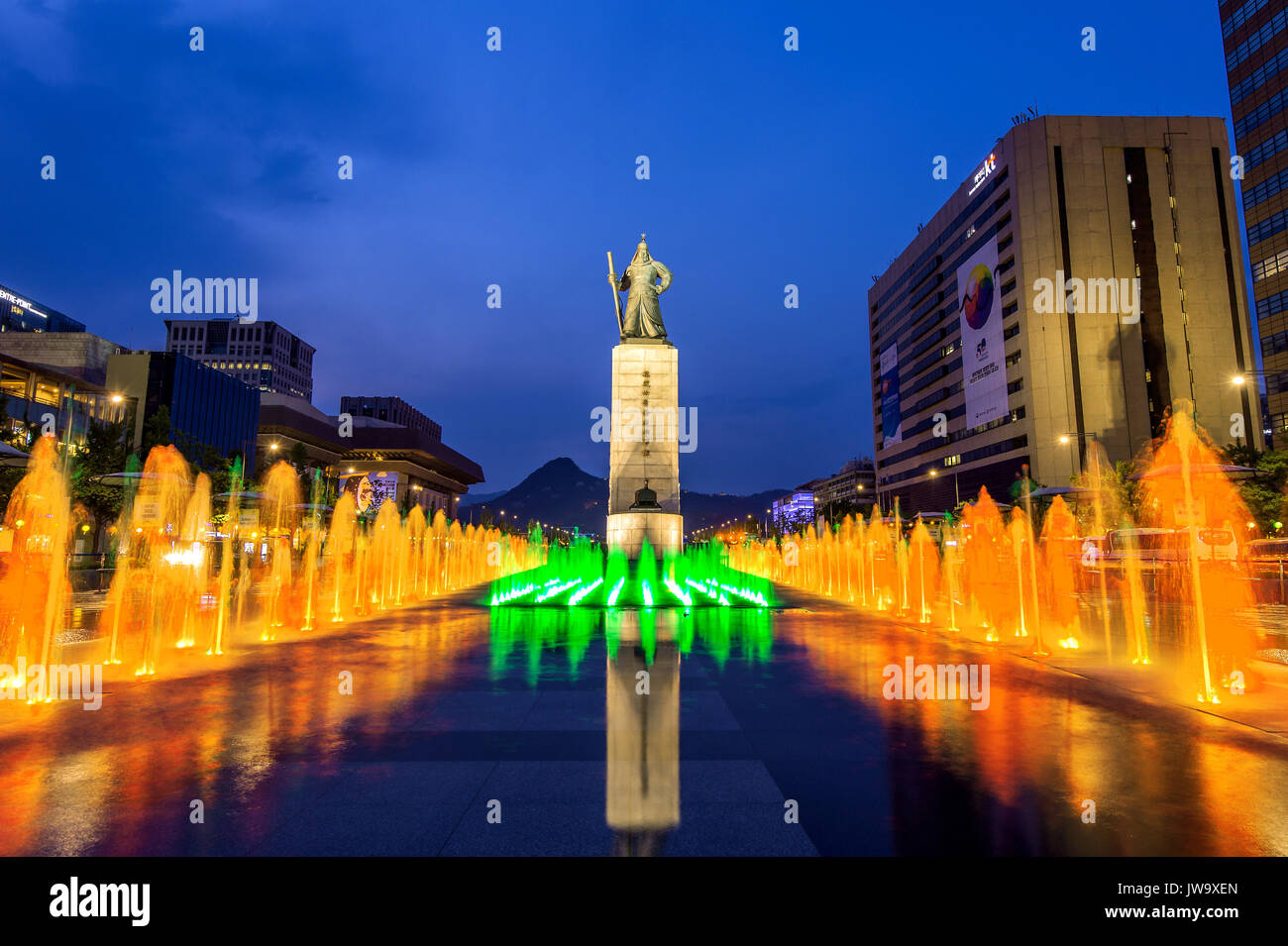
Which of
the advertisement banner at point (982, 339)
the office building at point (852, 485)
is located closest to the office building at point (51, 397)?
the advertisement banner at point (982, 339)

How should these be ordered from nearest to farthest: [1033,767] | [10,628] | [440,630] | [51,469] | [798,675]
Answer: [1033,767] < [798,675] < [10,628] < [440,630] < [51,469]

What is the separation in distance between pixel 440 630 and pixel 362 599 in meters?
7.61

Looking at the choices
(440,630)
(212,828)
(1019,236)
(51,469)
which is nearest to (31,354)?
(51,469)

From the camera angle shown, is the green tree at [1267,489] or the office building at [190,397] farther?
the office building at [190,397]

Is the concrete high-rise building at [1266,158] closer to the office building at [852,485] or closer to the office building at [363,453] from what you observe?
the office building at [363,453]

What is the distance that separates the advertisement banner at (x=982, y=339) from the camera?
70938 mm

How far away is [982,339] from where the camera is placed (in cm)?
7419

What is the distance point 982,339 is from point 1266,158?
3046cm

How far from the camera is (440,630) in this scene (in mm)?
11883

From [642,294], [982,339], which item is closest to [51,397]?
[642,294]

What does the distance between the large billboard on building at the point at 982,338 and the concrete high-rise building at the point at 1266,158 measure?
2468 cm
